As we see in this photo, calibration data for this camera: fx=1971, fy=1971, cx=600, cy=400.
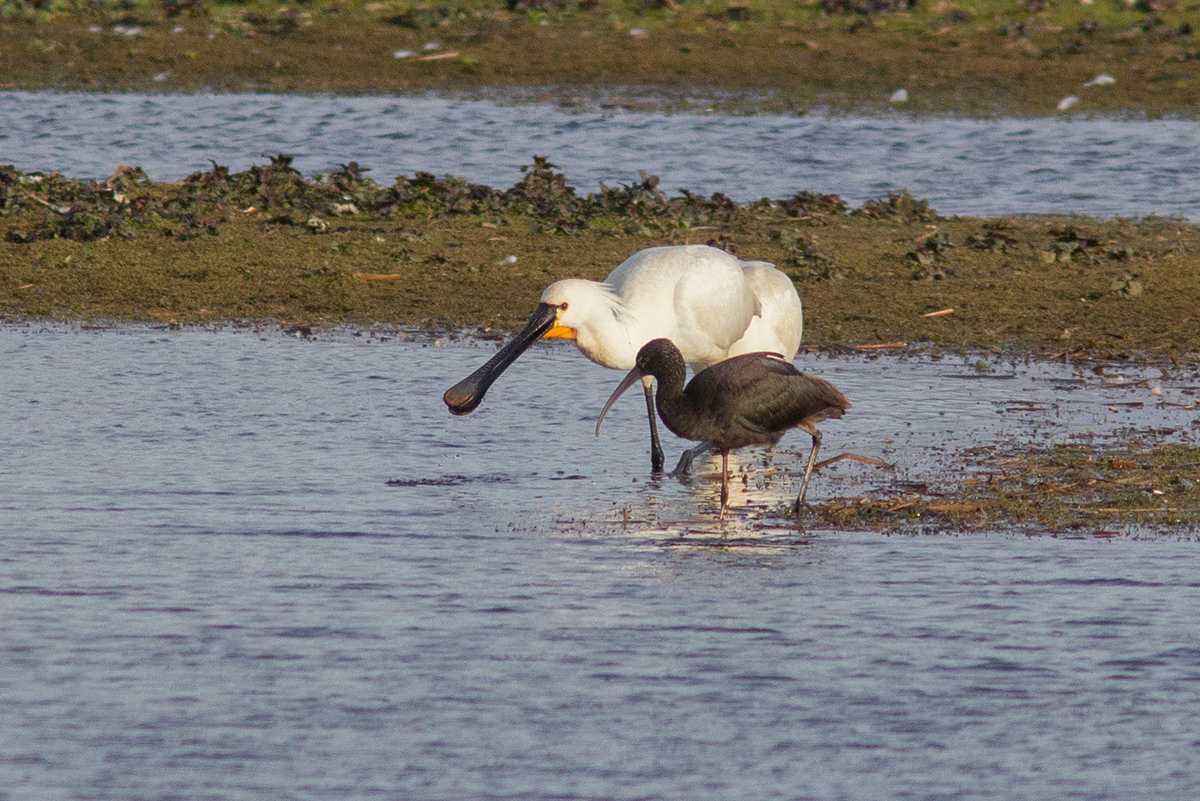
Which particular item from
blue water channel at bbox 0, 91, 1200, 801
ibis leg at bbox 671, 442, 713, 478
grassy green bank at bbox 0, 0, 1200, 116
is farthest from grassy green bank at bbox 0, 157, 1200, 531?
grassy green bank at bbox 0, 0, 1200, 116

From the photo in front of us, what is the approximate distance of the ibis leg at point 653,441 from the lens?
8.73 metres

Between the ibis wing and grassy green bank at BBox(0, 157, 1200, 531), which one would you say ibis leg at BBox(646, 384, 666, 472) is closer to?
the ibis wing

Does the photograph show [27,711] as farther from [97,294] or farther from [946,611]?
[97,294]

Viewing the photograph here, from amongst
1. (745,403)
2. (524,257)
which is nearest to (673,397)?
(745,403)

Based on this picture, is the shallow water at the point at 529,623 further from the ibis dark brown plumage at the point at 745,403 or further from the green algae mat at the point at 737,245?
the green algae mat at the point at 737,245

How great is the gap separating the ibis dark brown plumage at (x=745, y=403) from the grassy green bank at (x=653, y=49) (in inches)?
570

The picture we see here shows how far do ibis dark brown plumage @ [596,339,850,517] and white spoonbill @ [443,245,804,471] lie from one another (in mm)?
678

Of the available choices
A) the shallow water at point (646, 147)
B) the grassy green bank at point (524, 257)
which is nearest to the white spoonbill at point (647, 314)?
the grassy green bank at point (524, 257)

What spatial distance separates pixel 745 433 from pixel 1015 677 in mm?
2344

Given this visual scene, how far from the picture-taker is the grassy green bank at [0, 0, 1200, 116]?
75.0 feet

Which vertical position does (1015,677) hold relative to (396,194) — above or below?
below

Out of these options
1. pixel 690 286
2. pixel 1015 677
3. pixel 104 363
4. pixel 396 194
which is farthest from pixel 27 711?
pixel 396 194

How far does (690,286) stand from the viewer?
29.2ft

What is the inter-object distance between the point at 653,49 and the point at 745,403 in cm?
1703
